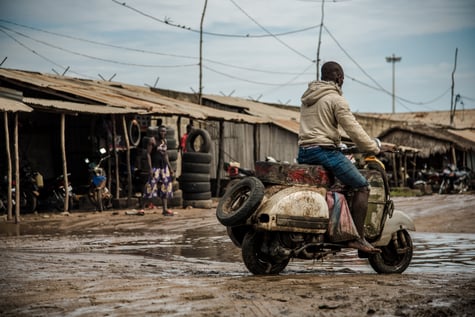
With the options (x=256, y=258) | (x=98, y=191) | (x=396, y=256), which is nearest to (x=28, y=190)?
(x=98, y=191)

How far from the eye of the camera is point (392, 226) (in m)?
7.63

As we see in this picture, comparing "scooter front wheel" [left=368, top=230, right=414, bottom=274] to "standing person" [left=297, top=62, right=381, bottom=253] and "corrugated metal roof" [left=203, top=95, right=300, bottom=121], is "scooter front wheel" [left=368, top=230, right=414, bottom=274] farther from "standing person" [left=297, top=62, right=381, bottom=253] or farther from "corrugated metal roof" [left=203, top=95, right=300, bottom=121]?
"corrugated metal roof" [left=203, top=95, right=300, bottom=121]

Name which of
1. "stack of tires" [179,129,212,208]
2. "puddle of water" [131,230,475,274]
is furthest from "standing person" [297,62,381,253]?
"stack of tires" [179,129,212,208]

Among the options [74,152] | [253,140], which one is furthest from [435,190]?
[74,152]

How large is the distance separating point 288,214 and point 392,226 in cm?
141

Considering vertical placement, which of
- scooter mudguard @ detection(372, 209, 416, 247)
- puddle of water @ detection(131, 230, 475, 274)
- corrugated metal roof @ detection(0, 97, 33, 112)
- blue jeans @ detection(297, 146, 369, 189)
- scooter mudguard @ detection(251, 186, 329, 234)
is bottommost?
puddle of water @ detection(131, 230, 475, 274)

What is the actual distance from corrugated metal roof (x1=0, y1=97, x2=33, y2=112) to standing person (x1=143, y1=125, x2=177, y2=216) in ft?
8.70

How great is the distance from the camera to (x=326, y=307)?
5.02m

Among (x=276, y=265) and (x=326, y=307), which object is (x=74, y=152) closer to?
(x=276, y=265)

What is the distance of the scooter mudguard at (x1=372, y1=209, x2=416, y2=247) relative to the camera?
7.56 m

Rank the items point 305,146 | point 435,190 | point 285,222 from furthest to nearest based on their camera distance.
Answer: point 435,190 < point 305,146 < point 285,222

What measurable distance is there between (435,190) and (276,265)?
26.8m

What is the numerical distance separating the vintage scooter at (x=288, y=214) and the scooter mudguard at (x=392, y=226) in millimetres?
11

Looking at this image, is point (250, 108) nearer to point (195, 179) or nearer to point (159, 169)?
point (195, 179)
